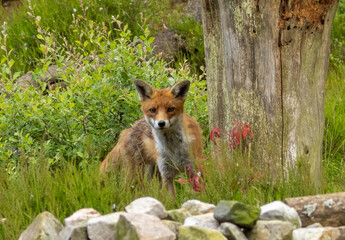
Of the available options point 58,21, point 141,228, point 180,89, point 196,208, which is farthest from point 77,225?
point 58,21

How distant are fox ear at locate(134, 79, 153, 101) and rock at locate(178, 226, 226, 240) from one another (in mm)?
2956

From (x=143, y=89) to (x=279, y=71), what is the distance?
1.76 meters

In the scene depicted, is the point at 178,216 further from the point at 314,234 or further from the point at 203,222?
the point at 314,234

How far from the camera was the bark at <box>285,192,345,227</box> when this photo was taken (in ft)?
11.7

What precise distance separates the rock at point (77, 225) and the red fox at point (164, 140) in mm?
2288

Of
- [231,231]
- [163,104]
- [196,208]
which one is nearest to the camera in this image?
[231,231]

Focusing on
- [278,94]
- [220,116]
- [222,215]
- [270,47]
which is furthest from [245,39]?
[222,215]

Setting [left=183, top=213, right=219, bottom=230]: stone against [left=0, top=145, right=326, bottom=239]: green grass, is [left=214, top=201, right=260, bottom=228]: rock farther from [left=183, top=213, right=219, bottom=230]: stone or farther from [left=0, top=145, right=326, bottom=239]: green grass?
[left=0, top=145, right=326, bottom=239]: green grass

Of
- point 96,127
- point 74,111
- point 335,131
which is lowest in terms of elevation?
point 335,131

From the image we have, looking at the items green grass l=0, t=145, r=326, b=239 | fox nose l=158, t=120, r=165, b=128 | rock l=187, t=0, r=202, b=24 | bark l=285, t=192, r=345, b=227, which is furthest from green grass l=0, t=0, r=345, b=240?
fox nose l=158, t=120, r=165, b=128

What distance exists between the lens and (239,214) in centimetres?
315

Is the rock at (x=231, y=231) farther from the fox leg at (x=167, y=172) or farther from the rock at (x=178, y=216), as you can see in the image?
the fox leg at (x=167, y=172)

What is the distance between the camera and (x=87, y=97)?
6.49 meters

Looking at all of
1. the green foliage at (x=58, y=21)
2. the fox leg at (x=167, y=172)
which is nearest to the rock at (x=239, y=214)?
the fox leg at (x=167, y=172)
